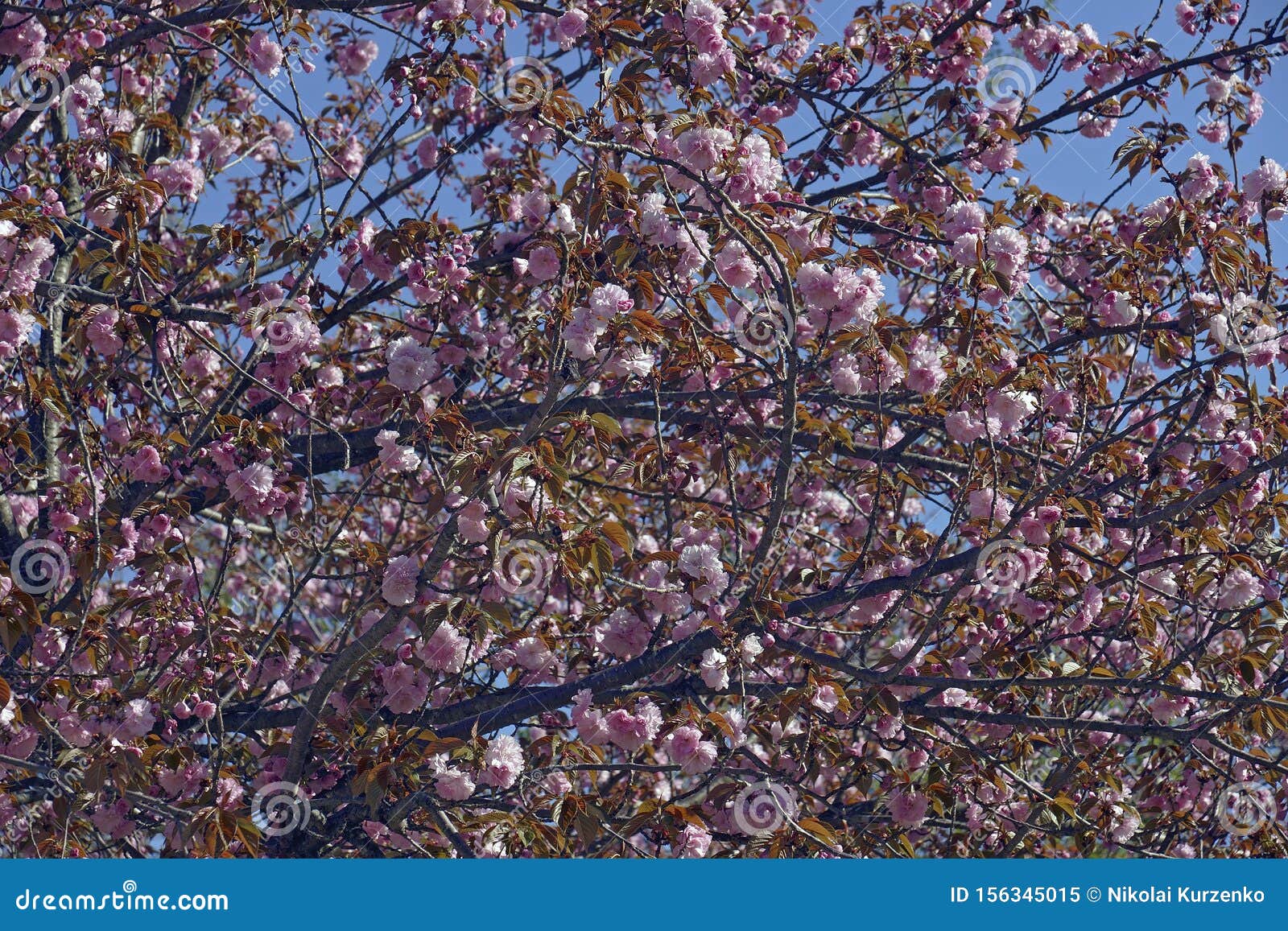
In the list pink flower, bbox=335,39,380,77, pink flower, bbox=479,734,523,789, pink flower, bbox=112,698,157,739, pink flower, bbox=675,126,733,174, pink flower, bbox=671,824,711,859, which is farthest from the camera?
pink flower, bbox=335,39,380,77

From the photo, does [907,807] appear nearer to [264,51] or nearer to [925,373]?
[925,373]

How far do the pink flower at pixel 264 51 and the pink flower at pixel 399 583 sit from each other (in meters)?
1.84

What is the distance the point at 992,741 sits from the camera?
12.2ft

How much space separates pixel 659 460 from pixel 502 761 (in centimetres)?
93

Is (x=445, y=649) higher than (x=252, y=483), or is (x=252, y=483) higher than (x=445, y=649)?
(x=252, y=483)

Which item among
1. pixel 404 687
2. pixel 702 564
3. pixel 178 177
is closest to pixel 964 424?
pixel 702 564

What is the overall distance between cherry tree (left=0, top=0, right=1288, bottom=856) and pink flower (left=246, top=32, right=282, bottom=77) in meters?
0.01

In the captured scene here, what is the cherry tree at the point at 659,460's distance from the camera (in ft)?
10.2

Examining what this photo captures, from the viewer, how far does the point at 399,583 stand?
325 cm

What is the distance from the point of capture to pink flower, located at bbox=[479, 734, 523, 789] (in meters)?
3.05

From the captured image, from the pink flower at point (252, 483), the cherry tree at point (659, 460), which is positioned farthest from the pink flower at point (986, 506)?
the pink flower at point (252, 483)

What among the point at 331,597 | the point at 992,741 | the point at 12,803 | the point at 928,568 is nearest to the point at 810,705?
the point at 928,568

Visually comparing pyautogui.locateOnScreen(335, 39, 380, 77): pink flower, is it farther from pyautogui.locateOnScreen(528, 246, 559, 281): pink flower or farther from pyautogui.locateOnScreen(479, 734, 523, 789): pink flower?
pyautogui.locateOnScreen(479, 734, 523, 789): pink flower

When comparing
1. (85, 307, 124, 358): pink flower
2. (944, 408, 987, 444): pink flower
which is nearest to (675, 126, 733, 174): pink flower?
(944, 408, 987, 444): pink flower
